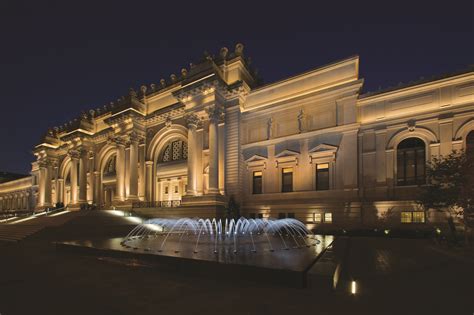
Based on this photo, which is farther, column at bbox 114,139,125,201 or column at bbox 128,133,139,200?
column at bbox 114,139,125,201

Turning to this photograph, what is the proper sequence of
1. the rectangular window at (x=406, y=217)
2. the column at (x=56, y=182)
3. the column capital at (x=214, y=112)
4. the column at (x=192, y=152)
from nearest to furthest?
the rectangular window at (x=406, y=217), the column capital at (x=214, y=112), the column at (x=192, y=152), the column at (x=56, y=182)

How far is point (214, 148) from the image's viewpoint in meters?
26.6

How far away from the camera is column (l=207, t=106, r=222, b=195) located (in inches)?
1030

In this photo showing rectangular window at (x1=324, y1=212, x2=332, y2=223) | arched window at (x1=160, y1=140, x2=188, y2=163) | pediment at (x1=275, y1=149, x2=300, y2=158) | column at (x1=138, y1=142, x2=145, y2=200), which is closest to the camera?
rectangular window at (x1=324, y1=212, x2=332, y2=223)

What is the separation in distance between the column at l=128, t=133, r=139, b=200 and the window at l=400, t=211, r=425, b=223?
27.7 m

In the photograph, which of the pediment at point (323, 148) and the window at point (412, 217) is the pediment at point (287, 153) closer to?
the pediment at point (323, 148)

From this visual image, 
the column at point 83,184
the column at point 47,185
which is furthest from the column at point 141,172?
the column at point 47,185

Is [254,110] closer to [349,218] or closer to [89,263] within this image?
[349,218]

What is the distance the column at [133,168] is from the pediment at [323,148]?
2148cm

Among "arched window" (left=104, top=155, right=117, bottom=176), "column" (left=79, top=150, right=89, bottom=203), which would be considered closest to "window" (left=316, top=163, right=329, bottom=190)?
"arched window" (left=104, top=155, right=117, bottom=176)

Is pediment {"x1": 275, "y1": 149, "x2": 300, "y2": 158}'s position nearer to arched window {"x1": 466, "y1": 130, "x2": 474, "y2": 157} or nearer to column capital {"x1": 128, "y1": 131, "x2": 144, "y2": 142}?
Answer: arched window {"x1": 466, "y1": 130, "x2": 474, "y2": 157}

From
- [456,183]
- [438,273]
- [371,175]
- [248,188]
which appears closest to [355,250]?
[438,273]

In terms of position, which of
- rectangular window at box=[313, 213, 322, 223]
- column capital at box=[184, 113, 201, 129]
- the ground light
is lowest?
rectangular window at box=[313, 213, 322, 223]

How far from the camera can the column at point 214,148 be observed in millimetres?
26155
